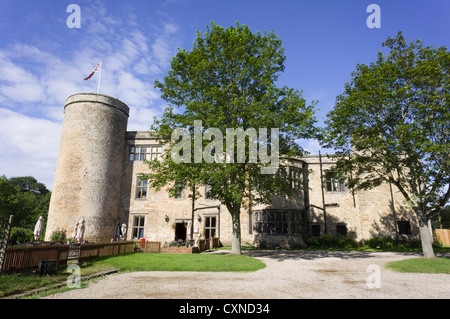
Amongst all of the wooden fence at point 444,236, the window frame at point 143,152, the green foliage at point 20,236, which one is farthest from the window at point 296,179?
the green foliage at point 20,236

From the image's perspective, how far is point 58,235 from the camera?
857 inches

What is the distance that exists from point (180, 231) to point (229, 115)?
14765 mm

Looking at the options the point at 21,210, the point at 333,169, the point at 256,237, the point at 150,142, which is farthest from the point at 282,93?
the point at 21,210

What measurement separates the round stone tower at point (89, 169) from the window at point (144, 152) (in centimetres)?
153

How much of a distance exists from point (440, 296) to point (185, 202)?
826 inches

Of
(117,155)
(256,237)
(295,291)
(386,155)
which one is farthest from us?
(117,155)

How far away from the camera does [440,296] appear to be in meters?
7.27

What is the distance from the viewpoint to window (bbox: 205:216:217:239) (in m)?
25.1

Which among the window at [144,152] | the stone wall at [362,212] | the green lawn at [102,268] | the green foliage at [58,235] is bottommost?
the green lawn at [102,268]

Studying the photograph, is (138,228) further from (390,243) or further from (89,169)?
(390,243)

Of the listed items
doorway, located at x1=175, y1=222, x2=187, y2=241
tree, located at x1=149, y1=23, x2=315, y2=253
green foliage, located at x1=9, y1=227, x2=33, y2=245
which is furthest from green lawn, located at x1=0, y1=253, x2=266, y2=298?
green foliage, located at x1=9, y1=227, x2=33, y2=245

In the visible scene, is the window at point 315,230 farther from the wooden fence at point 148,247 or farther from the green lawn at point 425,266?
the wooden fence at point 148,247

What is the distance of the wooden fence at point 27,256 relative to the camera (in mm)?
9758
